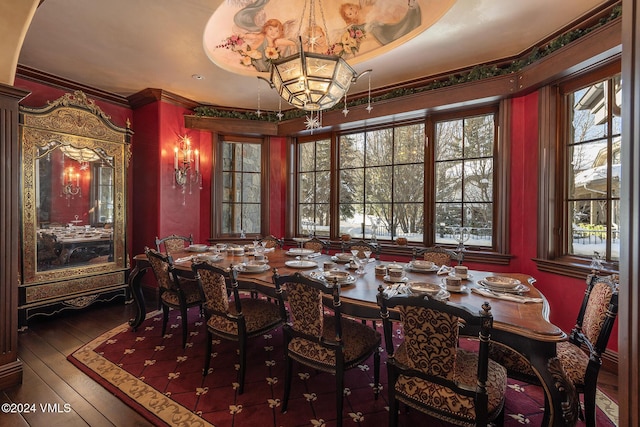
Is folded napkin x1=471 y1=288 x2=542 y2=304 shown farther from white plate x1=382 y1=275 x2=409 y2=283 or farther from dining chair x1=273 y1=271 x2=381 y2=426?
dining chair x1=273 y1=271 x2=381 y2=426

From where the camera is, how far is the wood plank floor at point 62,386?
1.94 m

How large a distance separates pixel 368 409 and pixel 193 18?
3.45 m

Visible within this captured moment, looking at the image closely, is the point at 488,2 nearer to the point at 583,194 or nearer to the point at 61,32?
the point at 583,194

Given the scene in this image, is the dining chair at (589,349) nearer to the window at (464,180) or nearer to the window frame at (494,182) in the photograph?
the window frame at (494,182)

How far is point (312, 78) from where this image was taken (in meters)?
2.29

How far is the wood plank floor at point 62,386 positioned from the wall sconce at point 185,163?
7.06ft

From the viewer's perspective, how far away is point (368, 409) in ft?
6.71

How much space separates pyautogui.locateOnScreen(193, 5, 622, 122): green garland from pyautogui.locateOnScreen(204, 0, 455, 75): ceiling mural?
0.92 meters

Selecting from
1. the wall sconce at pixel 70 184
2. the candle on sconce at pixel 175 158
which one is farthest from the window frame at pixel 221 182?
the wall sconce at pixel 70 184

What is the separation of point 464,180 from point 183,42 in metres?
3.58

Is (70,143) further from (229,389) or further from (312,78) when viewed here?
(229,389)

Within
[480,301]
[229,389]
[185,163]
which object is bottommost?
[229,389]

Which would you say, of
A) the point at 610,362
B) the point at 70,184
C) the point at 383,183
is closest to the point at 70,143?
the point at 70,184

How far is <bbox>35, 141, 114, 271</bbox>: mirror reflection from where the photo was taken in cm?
352
